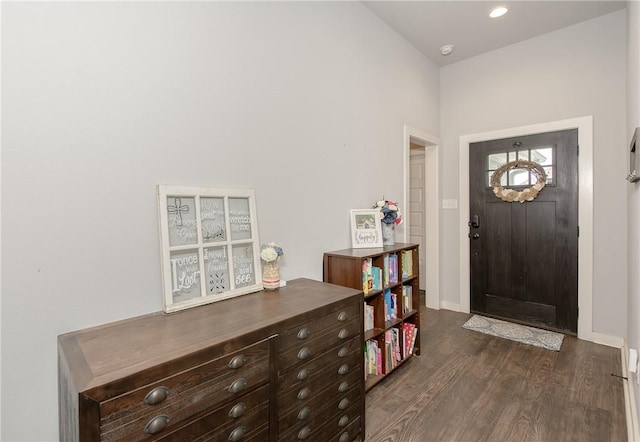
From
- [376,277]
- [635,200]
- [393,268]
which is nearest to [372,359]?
[376,277]

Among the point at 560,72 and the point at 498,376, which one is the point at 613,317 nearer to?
the point at 498,376

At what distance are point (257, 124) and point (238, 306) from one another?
105 centimetres

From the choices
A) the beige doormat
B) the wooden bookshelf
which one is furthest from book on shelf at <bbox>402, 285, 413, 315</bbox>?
the beige doormat

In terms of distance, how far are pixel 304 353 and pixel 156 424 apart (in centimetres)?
61

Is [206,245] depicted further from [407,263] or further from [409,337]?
[409,337]

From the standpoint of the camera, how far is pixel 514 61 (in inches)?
130

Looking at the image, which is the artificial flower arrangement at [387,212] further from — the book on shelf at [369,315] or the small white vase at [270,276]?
the small white vase at [270,276]

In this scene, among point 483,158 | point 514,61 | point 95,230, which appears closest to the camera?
point 95,230

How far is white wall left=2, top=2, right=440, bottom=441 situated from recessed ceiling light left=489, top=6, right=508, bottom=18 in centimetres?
161

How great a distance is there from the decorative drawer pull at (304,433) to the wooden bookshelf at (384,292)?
83cm

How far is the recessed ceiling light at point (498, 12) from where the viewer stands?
8.80 feet

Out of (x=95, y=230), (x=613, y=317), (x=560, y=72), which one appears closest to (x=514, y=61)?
(x=560, y=72)

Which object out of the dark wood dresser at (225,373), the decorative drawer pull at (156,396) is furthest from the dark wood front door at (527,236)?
the decorative drawer pull at (156,396)

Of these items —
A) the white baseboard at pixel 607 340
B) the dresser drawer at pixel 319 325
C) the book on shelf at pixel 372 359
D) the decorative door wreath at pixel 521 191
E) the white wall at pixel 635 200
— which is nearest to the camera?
the dresser drawer at pixel 319 325
